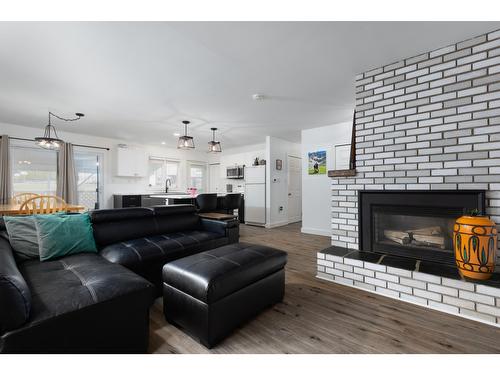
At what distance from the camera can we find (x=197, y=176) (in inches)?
318

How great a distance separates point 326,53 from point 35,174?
20.3 feet

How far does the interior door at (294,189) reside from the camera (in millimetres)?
6520

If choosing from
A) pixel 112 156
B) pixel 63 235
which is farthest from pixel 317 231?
pixel 112 156

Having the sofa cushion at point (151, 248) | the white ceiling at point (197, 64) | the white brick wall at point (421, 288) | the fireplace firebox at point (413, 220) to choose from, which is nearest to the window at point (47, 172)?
the white ceiling at point (197, 64)

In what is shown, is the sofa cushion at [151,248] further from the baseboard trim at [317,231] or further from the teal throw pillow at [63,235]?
the baseboard trim at [317,231]

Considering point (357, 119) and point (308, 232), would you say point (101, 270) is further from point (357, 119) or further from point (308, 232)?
point (308, 232)

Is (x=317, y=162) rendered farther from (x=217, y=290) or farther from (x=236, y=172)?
(x=217, y=290)

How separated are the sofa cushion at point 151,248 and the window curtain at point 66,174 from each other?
155 inches

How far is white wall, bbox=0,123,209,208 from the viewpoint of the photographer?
4.83 m

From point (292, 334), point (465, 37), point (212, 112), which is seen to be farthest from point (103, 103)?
point (465, 37)

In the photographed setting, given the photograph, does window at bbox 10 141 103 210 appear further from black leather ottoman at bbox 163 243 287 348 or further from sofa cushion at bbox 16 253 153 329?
black leather ottoman at bbox 163 243 287 348

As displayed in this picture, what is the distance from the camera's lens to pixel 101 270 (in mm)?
1605

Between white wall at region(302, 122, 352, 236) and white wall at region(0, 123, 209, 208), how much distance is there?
4239 mm

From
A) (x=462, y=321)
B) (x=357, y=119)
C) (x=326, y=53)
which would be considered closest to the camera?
(x=462, y=321)
